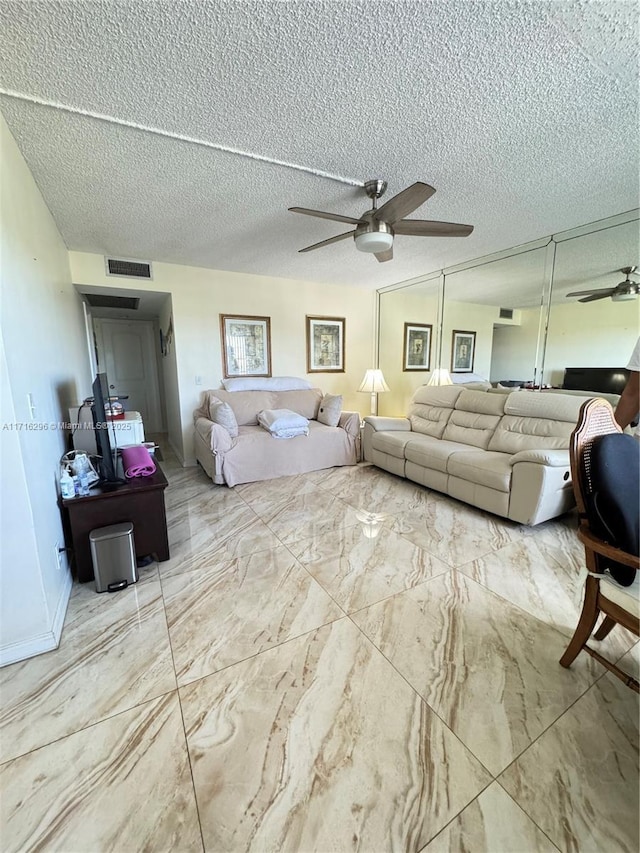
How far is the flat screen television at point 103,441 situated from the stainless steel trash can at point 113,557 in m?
0.31

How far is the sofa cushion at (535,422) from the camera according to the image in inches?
110

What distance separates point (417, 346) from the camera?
16.0ft

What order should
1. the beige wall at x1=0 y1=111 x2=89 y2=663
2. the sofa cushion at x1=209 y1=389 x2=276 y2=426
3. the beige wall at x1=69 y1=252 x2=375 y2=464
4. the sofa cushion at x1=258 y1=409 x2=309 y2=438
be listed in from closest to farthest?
the beige wall at x1=0 y1=111 x2=89 y2=663 → the sofa cushion at x1=258 y1=409 x2=309 y2=438 → the beige wall at x1=69 y1=252 x2=375 y2=464 → the sofa cushion at x1=209 y1=389 x2=276 y2=426

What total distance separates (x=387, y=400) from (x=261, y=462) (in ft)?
9.00

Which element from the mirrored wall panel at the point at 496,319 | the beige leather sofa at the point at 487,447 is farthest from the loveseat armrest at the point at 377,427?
the mirrored wall panel at the point at 496,319

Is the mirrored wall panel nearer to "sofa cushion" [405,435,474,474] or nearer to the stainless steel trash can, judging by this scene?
"sofa cushion" [405,435,474,474]

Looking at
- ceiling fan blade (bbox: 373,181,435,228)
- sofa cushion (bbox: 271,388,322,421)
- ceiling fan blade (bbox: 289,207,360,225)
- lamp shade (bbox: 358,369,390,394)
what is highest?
ceiling fan blade (bbox: 373,181,435,228)

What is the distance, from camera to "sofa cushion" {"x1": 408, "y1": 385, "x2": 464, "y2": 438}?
12.6ft

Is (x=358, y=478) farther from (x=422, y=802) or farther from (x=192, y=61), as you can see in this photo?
(x=192, y=61)

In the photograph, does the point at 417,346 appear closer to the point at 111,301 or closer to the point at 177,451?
the point at 177,451

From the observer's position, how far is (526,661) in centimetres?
140

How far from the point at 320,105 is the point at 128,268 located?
10.1 feet

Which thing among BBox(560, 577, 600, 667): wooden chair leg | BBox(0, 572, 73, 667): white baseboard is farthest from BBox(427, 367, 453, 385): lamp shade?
BBox(0, 572, 73, 667): white baseboard

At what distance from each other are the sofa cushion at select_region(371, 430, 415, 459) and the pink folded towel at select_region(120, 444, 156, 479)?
2406mm
